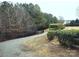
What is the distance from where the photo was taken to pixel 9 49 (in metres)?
2.69

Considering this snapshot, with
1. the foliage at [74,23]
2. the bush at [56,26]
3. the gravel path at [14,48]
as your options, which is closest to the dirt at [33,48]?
the gravel path at [14,48]

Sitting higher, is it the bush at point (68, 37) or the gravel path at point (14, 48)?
the bush at point (68, 37)

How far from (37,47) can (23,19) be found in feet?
1.27

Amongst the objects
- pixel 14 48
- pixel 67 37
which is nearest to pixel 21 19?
pixel 14 48

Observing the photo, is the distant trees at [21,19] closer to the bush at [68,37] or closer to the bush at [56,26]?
the bush at [56,26]

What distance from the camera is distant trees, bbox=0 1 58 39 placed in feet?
8.71

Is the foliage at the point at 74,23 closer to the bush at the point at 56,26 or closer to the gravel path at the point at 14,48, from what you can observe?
the bush at the point at 56,26

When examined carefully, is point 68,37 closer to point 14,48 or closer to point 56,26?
point 56,26

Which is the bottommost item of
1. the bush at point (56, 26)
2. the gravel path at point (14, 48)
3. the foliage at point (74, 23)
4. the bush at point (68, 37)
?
the gravel path at point (14, 48)

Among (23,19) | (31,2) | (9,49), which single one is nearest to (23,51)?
(9,49)

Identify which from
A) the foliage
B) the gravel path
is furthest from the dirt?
the foliage

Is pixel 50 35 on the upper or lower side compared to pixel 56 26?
lower

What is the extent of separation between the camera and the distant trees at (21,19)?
265 centimetres

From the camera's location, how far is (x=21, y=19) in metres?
2.65
